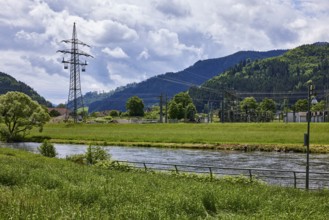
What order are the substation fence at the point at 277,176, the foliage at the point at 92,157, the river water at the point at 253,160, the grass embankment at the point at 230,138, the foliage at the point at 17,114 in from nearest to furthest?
1. the substation fence at the point at 277,176
2. the foliage at the point at 92,157
3. the river water at the point at 253,160
4. the grass embankment at the point at 230,138
5. the foliage at the point at 17,114

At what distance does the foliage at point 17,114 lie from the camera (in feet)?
336

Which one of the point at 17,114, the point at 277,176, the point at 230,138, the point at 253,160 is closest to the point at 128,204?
the point at 277,176

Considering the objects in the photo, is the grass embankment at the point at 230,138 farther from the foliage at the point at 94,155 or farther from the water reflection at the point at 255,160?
the foliage at the point at 94,155

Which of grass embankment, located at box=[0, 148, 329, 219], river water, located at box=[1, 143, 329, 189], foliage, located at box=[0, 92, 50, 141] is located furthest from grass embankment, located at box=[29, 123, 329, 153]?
grass embankment, located at box=[0, 148, 329, 219]

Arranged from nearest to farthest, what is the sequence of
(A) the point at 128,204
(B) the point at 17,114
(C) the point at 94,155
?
(A) the point at 128,204, (C) the point at 94,155, (B) the point at 17,114

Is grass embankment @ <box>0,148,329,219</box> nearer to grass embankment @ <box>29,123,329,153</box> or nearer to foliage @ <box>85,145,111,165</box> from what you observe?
foliage @ <box>85,145,111,165</box>

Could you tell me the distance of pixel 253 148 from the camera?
76875 mm

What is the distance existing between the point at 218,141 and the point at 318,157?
86.3 feet

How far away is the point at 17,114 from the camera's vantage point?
104 m

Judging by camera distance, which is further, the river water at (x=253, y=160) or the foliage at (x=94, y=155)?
the river water at (x=253, y=160)

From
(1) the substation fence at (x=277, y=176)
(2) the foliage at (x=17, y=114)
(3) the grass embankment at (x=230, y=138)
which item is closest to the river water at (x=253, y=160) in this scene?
(1) the substation fence at (x=277, y=176)

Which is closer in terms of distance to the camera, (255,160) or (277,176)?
(277,176)

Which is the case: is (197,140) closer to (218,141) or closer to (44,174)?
(218,141)

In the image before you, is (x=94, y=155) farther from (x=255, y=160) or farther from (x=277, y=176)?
(x=255, y=160)
